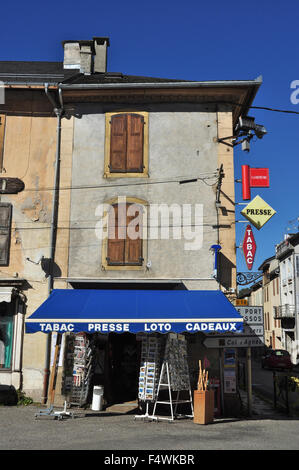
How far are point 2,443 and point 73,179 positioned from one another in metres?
7.75

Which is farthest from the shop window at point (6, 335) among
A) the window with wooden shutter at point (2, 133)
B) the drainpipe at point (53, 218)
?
the window with wooden shutter at point (2, 133)

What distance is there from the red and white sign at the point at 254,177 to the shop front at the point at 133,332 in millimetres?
3532

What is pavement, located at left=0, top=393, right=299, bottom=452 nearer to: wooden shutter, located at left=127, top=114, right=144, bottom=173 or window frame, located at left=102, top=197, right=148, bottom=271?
window frame, located at left=102, top=197, right=148, bottom=271

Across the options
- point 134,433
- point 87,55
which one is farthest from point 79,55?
point 134,433

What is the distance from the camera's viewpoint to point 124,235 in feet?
43.3

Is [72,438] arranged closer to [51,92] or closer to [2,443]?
[2,443]

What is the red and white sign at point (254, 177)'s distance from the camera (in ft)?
44.6

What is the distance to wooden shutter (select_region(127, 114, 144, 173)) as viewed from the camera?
13.6 m

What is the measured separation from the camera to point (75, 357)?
1202 centimetres

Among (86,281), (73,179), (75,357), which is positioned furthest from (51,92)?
(75,357)

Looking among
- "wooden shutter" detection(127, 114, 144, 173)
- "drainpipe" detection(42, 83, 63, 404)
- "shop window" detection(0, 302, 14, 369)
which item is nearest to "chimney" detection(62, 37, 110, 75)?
"drainpipe" detection(42, 83, 63, 404)

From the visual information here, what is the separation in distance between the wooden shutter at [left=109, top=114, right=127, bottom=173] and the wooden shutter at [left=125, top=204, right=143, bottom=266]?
4.92 feet

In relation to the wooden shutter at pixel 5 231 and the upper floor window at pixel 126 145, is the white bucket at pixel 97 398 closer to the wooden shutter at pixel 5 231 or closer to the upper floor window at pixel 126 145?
the wooden shutter at pixel 5 231

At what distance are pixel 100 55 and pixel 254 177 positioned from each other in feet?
24.5
